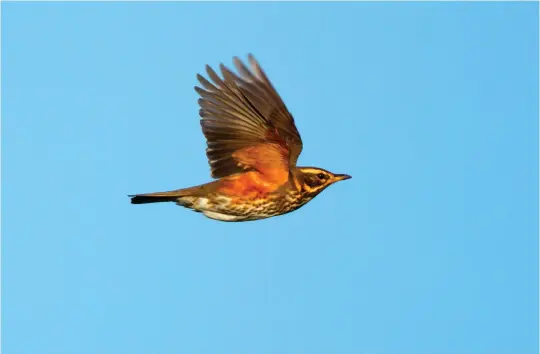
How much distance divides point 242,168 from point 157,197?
44.5 inches

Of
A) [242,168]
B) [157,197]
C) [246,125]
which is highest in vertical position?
[246,125]

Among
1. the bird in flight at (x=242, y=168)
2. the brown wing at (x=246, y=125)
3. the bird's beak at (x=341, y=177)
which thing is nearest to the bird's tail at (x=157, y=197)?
the bird in flight at (x=242, y=168)

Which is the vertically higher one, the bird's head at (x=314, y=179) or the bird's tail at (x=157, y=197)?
the bird's head at (x=314, y=179)

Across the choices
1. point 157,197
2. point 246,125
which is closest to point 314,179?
point 246,125

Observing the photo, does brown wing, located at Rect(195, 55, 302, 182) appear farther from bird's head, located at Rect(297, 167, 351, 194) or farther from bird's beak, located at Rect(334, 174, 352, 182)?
bird's beak, located at Rect(334, 174, 352, 182)

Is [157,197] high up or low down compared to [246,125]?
down

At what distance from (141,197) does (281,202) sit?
172 centimetres

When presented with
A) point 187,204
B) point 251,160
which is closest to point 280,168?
point 251,160

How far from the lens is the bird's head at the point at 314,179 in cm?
1263

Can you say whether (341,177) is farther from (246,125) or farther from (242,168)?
(246,125)

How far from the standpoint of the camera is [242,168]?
12766mm

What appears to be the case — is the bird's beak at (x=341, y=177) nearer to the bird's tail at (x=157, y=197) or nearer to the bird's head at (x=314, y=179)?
the bird's head at (x=314, y=179)

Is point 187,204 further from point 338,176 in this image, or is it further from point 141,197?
point 338,176

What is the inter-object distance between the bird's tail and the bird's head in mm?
1493
